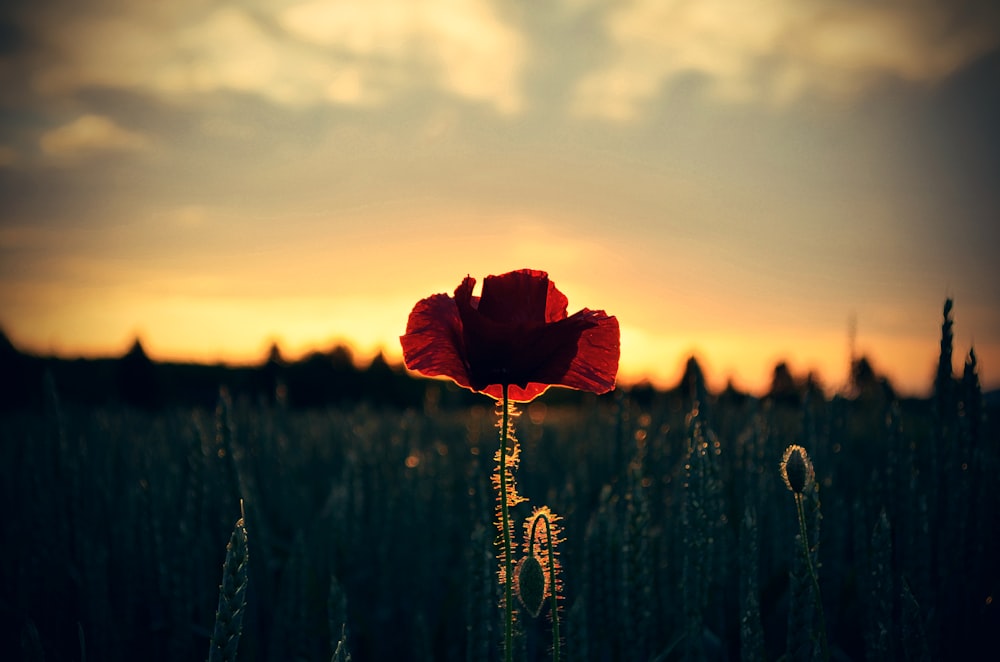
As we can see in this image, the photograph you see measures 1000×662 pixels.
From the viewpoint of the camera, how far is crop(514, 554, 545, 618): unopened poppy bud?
3.06 feet

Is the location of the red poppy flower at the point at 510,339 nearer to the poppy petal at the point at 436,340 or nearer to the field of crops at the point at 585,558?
the poppy petal at the point at 436,340

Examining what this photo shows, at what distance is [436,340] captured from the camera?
3.37ft

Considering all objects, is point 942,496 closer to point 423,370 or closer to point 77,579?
point 423,370

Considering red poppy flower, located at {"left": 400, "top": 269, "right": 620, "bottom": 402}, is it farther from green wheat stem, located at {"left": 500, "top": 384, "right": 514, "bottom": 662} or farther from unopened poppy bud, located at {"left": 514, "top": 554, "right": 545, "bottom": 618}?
unopened poppy bud, located at {"left": 514, "top": 554, "right": 545, "bottom": 618}

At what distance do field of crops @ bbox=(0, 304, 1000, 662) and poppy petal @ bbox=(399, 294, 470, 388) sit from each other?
0.39m

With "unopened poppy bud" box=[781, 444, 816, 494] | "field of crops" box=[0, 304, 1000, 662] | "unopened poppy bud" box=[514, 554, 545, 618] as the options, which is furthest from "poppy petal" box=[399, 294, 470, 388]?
"unopened poppy bud" box=[781, 444, 816, 494]

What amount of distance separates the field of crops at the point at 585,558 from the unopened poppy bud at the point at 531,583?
26 cm

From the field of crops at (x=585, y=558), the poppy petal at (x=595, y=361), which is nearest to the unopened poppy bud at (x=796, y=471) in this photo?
the field of crops at (x=585, y=558)

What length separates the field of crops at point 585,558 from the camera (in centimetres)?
124

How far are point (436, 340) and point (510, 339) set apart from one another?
129 mm

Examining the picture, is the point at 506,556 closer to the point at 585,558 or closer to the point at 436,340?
the point at 436,340

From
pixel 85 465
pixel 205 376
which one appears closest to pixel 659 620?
pixel 85 465

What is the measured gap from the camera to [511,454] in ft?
3.36

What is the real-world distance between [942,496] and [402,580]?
1827 mm
